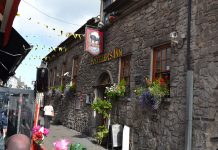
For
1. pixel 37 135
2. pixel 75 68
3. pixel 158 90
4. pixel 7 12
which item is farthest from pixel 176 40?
pixel 75 68

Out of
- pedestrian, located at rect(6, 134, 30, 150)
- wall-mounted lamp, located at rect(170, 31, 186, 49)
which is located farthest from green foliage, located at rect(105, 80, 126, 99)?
pedestrian, located at rect(6, 134, 30, 150)

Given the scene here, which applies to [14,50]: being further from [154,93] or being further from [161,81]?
[161,81]

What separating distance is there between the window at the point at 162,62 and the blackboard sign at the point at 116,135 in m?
2.49

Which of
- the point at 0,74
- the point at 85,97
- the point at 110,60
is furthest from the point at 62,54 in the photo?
the point at 0,74

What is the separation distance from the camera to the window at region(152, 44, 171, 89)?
34.3 feet

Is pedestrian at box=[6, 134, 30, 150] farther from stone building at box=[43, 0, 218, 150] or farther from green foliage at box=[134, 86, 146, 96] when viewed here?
green foliage at box=[134, 86, 146, 96]

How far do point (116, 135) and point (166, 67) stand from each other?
129 inches

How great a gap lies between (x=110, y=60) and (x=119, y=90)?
190 centimetres

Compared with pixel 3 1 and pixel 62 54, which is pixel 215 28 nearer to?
pixel 3 1

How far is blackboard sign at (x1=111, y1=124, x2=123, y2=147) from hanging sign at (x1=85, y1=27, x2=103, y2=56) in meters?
3.91

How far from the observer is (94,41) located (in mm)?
15297

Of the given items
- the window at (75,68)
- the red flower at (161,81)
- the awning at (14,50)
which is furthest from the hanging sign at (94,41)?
the awning at (14,50)

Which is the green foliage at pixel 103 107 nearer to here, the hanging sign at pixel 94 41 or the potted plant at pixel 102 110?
the potted plant at pixel 102 110

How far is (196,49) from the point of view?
30.0 feet
